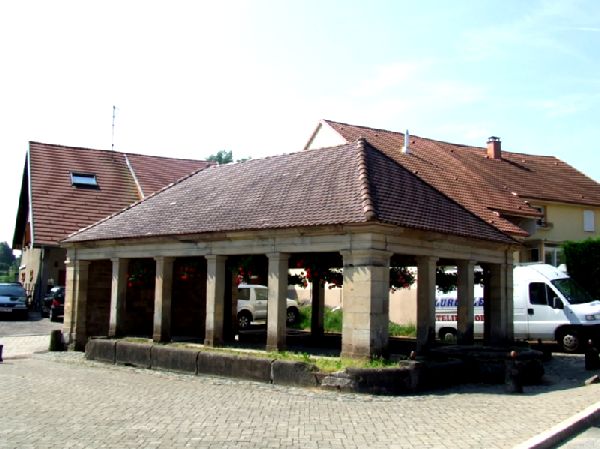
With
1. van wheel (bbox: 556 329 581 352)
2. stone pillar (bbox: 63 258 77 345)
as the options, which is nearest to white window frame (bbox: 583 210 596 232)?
van wheel (bbox: 556 329 581 352)

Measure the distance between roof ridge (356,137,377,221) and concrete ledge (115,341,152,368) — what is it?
5.76 m

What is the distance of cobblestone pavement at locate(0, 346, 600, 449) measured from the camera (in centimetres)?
720

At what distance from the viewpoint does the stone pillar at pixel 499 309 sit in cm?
1496

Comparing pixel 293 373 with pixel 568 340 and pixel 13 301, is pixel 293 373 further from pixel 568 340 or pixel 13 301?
pixel 13 301

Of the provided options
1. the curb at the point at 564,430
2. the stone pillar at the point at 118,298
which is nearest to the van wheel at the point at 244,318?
the stone pillar at the point at 118,298

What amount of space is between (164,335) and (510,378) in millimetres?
7881

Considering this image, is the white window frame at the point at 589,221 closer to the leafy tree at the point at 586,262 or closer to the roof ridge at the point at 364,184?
the leafy tree at the point at 586,262

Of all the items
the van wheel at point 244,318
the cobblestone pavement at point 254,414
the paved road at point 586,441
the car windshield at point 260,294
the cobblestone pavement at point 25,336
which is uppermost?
the car windshield at point 260,294

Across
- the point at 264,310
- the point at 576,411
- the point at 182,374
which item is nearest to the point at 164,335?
the point at 182,374

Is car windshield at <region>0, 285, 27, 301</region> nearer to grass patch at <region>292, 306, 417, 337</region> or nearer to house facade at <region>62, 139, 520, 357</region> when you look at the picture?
house facade at <region>62, 139, 520, 357</region>

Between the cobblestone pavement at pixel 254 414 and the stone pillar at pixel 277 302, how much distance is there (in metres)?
1.26

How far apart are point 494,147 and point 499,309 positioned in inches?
737

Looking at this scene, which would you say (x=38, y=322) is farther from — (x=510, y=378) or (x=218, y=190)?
(x=510, y=378)

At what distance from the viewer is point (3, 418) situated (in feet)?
27.4
